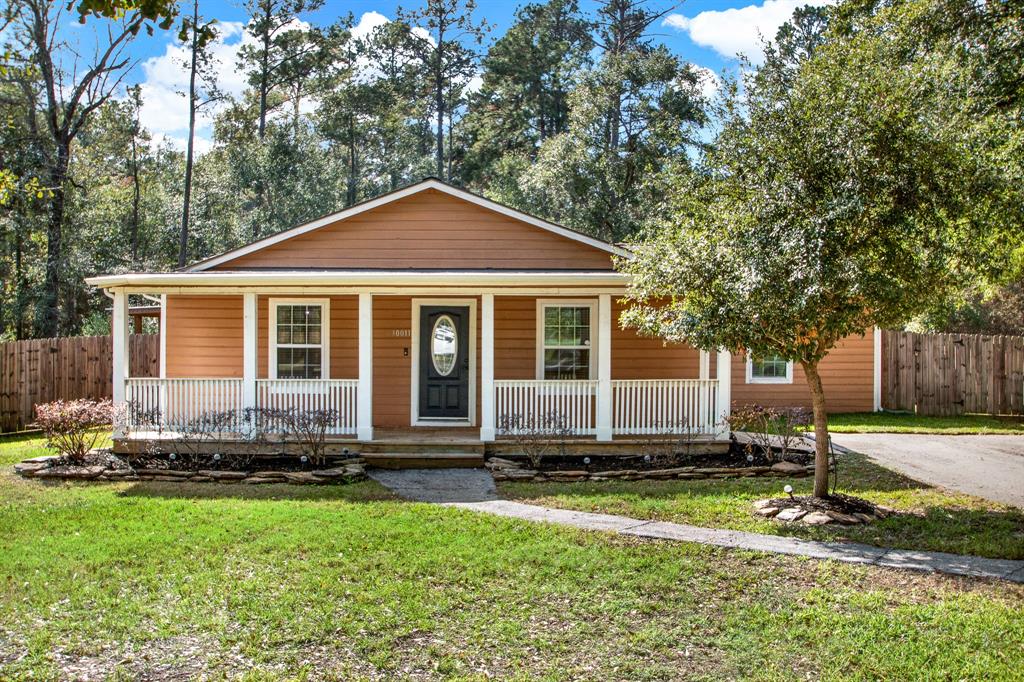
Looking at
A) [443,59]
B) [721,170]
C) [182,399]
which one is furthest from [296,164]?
[721,170]

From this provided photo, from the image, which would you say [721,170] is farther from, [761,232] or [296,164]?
[296,164]

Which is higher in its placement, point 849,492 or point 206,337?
point 206,337

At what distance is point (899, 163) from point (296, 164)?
2462 centimetres

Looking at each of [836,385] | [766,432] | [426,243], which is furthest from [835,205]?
[836,385]

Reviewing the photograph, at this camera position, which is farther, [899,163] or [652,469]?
[652,469]

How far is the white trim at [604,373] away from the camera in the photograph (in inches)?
458

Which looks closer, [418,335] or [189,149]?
[418,335]

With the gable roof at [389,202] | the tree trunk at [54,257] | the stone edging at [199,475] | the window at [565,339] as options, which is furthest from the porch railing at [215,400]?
the tree trunk at [54,257]

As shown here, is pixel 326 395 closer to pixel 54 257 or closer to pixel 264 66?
pixel 54 257

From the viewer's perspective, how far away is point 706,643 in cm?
495

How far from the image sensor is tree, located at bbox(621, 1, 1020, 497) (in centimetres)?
722

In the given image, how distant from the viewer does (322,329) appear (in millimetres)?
13461

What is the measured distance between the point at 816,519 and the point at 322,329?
8680 millimetres

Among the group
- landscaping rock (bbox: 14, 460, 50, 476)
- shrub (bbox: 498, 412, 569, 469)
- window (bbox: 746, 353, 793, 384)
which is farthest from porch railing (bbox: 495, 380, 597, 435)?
window (bbox: 746, 353, 793, 384)
